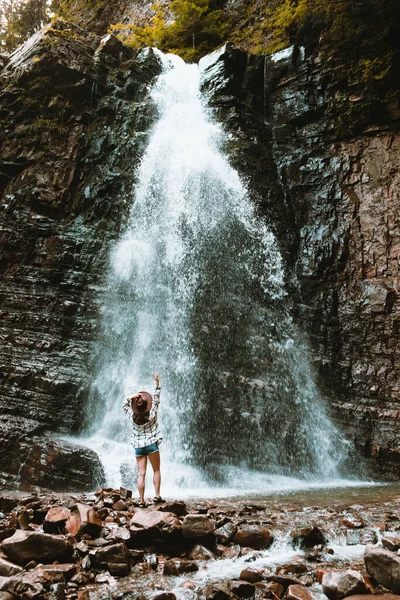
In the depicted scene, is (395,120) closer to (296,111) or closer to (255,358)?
(296,111)

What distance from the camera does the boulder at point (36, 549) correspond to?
10.7 ft

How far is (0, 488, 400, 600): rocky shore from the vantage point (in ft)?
9.26

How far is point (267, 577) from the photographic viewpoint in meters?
3.10

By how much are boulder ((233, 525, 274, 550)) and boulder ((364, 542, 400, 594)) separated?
1166 mm

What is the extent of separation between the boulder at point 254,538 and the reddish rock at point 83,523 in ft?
4.30

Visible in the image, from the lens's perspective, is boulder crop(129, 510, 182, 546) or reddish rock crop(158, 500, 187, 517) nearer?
boulder crop(129, 510, 182, 546)

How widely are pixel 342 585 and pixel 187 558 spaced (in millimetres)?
1426

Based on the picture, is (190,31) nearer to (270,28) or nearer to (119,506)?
(270,28)

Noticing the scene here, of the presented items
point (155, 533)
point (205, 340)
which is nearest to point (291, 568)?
point (155, 533)

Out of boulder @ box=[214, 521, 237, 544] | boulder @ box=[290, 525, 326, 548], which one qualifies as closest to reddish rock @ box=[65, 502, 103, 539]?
boulder @ box=[214, 521, 237, 544]

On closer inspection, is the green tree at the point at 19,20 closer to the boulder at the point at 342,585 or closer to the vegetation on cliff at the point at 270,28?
the vegetation on cliff at the point at 270,28

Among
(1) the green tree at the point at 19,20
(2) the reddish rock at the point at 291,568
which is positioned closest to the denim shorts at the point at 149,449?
(2) the reddish rock at the point at 291,568

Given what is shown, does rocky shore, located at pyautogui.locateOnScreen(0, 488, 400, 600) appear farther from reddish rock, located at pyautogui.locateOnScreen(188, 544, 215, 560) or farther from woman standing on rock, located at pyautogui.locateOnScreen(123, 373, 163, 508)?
woman standing on rock, located at pyautogui.locateOnScreen(123, 373, 163, 508)

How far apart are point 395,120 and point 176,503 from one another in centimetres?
1236
